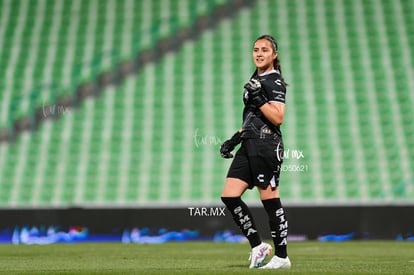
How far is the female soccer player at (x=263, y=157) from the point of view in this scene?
6.63 metres

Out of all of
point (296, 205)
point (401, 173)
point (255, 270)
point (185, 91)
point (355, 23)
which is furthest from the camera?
point (355, 23)

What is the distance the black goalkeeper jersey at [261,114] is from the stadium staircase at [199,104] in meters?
7.28

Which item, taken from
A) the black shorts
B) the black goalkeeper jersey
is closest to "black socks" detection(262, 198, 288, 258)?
the black shorts

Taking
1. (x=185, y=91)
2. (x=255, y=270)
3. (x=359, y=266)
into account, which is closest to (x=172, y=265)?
(x=255, y=270)

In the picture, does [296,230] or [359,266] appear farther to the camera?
[296,230]

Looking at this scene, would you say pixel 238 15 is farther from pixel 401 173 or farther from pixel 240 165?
pixel 240 165

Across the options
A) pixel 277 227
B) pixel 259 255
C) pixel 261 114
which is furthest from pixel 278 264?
pixel 261 114

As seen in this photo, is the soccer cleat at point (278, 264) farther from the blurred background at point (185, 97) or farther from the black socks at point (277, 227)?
the blurred background at point (185, 97)

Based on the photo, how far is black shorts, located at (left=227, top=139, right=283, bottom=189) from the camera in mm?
6645

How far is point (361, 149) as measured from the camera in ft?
50.5

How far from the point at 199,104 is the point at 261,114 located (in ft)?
31.7

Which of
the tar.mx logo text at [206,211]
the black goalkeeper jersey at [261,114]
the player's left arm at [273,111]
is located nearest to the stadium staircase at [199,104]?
the tar.mx logo text at [206,211]

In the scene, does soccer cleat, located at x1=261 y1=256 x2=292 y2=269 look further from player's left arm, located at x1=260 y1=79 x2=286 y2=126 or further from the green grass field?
player's left arm, located at x1=260 y1=79 x2=286 y2=126

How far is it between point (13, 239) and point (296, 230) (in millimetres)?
4043
